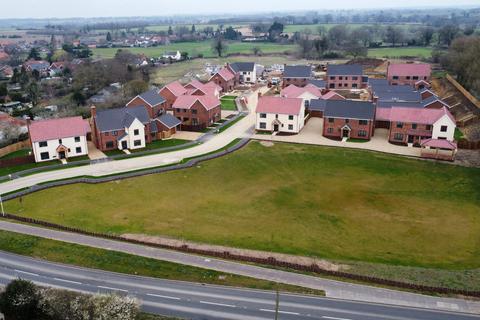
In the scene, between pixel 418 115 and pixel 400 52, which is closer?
pixel 418 115

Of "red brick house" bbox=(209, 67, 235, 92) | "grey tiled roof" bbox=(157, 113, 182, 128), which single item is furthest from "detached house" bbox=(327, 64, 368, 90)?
"grey tiled roof" bbox=(157, 113, 182, 128)

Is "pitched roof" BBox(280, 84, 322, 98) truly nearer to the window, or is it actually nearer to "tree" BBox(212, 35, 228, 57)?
the window

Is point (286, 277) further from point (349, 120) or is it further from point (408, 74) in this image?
point (408, 74)

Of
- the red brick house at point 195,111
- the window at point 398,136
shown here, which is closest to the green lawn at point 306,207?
the window at point 398,136

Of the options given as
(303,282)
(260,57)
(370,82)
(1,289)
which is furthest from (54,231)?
(260,57)

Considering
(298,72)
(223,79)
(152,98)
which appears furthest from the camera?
(298,72)

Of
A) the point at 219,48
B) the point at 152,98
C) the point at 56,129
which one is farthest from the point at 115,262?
the point at 219,48
